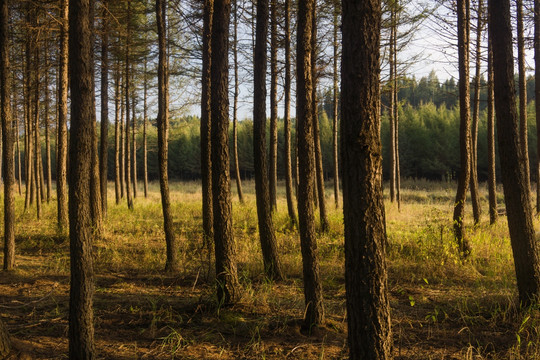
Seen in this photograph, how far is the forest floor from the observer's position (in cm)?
423

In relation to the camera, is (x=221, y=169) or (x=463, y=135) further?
(x=463, y=135)

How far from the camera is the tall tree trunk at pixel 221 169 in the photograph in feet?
17.5

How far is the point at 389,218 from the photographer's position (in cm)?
1377

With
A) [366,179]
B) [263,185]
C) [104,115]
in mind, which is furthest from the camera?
[104,115]

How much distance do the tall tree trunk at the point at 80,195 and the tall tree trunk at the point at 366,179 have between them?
2.52 meters

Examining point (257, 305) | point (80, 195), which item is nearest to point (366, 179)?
point (80, 195)


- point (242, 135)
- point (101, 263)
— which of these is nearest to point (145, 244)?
point (101, 263)

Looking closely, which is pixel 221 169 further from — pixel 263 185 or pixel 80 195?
pixel 80 195

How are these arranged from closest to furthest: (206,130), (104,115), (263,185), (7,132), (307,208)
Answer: (307,208)
(263,185)
(7,132)
(206,130)
(104,115)

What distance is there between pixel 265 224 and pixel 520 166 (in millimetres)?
3979

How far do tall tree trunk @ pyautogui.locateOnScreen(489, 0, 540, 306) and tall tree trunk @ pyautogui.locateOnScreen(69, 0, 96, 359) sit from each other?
16.8ft

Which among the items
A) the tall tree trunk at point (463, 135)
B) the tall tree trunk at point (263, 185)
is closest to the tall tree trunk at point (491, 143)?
the tall tree trunk at point (463, 135)

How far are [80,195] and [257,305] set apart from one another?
2849 mm

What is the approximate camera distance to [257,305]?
541 cm
